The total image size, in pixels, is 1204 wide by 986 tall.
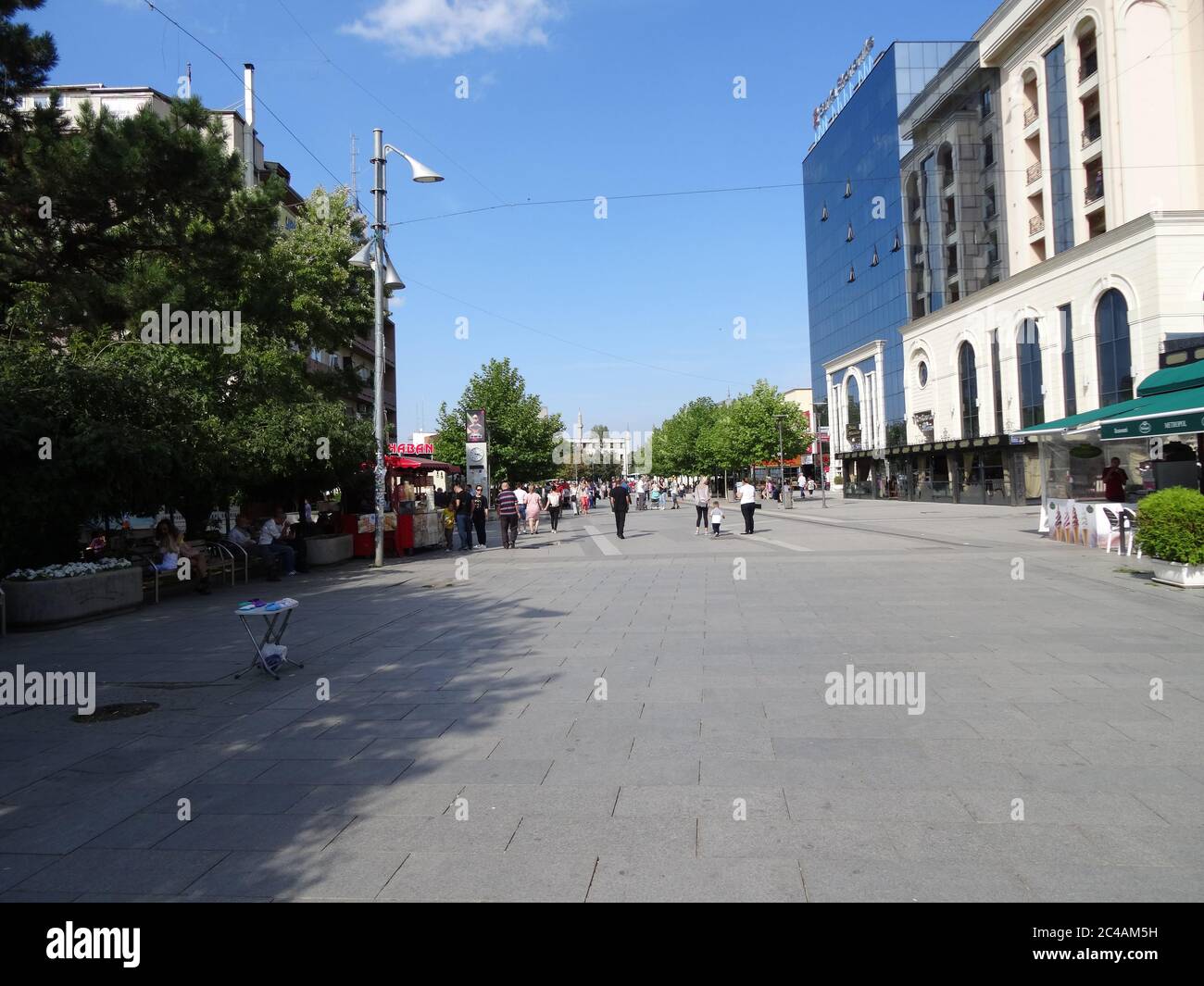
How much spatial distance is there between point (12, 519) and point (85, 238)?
396cm

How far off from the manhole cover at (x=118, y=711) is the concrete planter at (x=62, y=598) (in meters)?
5.27

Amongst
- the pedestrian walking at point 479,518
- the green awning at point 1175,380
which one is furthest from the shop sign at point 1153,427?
the pedestrian walking at point 479,518

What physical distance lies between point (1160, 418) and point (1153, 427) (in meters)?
0.26

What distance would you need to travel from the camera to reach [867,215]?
59.3 m

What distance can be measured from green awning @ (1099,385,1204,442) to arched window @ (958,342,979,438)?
23892 millimetres

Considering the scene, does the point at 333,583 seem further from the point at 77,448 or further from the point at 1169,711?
the point at 1169,711

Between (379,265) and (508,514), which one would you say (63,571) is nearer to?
(379,265)

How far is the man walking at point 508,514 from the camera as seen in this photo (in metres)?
21.5

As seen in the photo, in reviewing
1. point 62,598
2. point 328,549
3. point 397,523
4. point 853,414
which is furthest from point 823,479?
point 62,598

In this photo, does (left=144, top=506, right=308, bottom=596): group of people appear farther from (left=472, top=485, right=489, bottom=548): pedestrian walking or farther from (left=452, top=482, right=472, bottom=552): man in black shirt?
(left=472, top=485, right=489, bottom=548): pedestrian walking

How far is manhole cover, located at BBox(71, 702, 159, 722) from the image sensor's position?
21.7ft

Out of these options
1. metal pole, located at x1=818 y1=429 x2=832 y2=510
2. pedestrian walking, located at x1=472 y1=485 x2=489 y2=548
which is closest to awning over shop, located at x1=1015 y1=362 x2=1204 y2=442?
pedestrian walking, located at x1=472 y1=485 x2=489 y2=548

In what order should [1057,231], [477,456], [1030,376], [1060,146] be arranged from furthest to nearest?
[1030,376] → [1057,231] → [1060,146] → [477,456]

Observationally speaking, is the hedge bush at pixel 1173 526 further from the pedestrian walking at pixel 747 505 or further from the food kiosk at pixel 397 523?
the food kiosk at pixel 397 523
